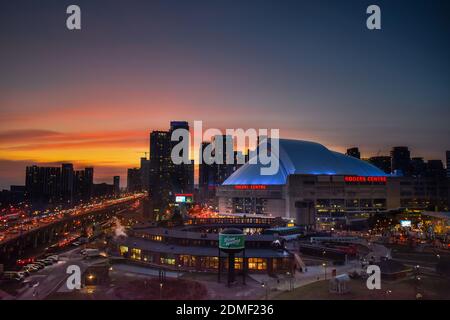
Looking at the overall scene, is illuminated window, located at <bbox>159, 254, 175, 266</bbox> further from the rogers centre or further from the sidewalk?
the rogers centre

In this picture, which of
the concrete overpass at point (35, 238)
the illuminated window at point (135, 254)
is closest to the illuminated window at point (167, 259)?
the illuminated window at point (135, 254)

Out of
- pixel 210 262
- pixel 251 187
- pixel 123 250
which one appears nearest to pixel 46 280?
pixel 123 250

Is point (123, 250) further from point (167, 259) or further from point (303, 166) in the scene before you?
point (303, 166)

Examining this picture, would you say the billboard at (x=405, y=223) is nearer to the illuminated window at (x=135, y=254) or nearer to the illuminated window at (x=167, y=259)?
Answer: the illuminated window at (x=167, y=259)

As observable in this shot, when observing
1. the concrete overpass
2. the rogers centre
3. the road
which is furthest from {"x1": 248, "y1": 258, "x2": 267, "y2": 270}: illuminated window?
the rogers centre
